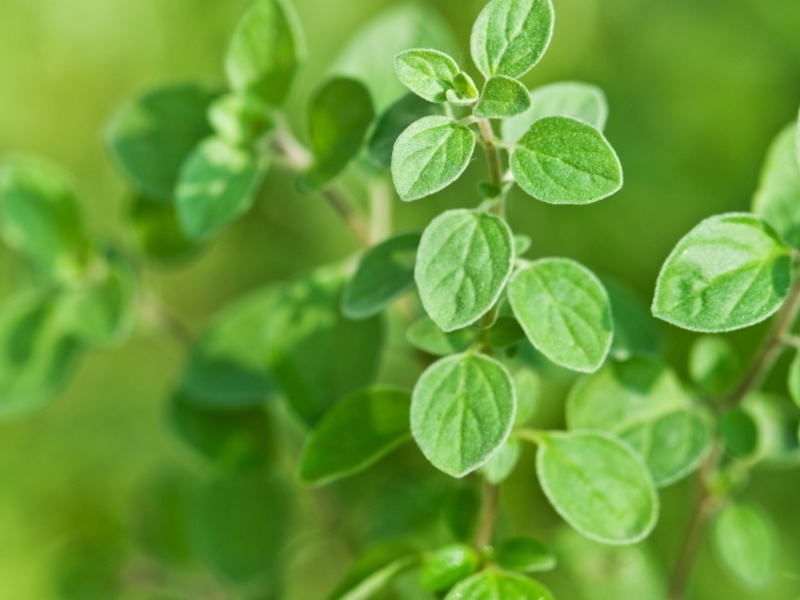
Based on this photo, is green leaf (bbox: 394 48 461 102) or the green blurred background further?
the green blurred background

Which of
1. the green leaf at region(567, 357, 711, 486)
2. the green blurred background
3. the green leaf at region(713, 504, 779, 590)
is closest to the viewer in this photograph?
the green leaf at region(567, 357, 711, 486)

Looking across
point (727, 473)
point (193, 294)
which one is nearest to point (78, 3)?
point (193, 294)

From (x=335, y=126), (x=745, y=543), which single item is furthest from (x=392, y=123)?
(x=745, y=543)

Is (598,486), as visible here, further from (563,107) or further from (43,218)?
(43,218)

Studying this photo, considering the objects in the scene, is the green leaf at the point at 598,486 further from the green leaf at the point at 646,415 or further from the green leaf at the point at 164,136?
the green leaf at the point at 164,136

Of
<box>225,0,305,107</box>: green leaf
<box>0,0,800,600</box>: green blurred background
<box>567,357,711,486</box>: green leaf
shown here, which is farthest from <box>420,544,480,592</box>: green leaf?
<box>0,0,800,600</box>: green blurred background

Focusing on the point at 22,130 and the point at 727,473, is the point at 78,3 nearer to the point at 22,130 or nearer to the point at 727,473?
the point at 22,130

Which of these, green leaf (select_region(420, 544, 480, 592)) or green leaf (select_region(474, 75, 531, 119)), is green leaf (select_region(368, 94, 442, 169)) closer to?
green leaf (select_region(474, 75, 531, 119))
